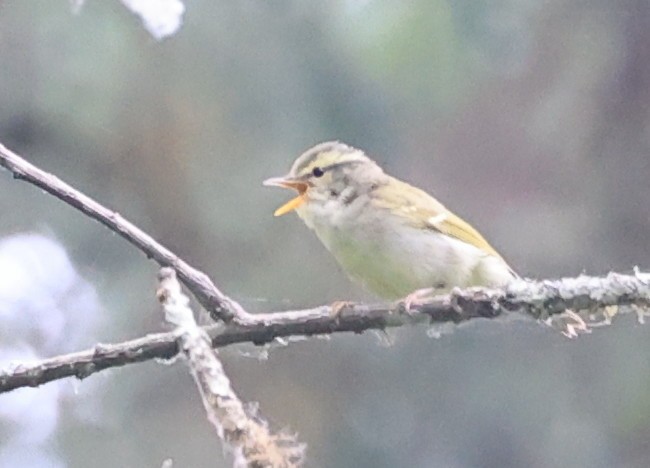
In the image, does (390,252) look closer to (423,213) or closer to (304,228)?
(423,213)

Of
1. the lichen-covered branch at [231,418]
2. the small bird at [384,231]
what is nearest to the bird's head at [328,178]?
the small bird at [384,231]

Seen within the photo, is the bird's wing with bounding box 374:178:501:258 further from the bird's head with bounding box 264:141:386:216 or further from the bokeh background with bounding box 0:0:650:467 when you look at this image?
the bokeh background with bounding box 0:0:650:467

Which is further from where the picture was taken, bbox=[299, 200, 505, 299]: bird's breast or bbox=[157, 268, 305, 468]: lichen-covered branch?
bbox=[299, 200, 505, 299]: bird's breast

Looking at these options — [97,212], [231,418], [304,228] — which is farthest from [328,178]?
[231,418]

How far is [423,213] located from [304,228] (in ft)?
1.65

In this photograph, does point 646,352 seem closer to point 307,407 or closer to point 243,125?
point 307,407

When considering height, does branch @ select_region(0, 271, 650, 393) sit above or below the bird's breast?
below

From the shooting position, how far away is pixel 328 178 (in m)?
1.25

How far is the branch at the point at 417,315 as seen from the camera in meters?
0.64

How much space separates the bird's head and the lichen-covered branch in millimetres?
676

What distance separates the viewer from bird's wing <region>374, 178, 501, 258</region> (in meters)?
1.23

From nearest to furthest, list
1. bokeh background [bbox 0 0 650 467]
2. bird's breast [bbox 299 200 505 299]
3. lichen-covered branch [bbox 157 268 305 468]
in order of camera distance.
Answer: lichen-covered branch [bbox 157 268 305 468], bird's breast [bbox 299 200 505 299], bokeh background [bbox 0 0 650 467]

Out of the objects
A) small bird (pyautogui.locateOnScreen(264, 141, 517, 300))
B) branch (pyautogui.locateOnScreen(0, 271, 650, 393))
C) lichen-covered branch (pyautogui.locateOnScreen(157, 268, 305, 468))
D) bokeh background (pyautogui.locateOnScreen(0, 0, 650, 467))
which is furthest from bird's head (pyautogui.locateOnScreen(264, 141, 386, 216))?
lichen-covered branch (pyautogui.locateOnScreen(157, 268, 305, 468))

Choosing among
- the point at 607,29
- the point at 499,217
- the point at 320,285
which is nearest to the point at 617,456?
the point at 499,217
